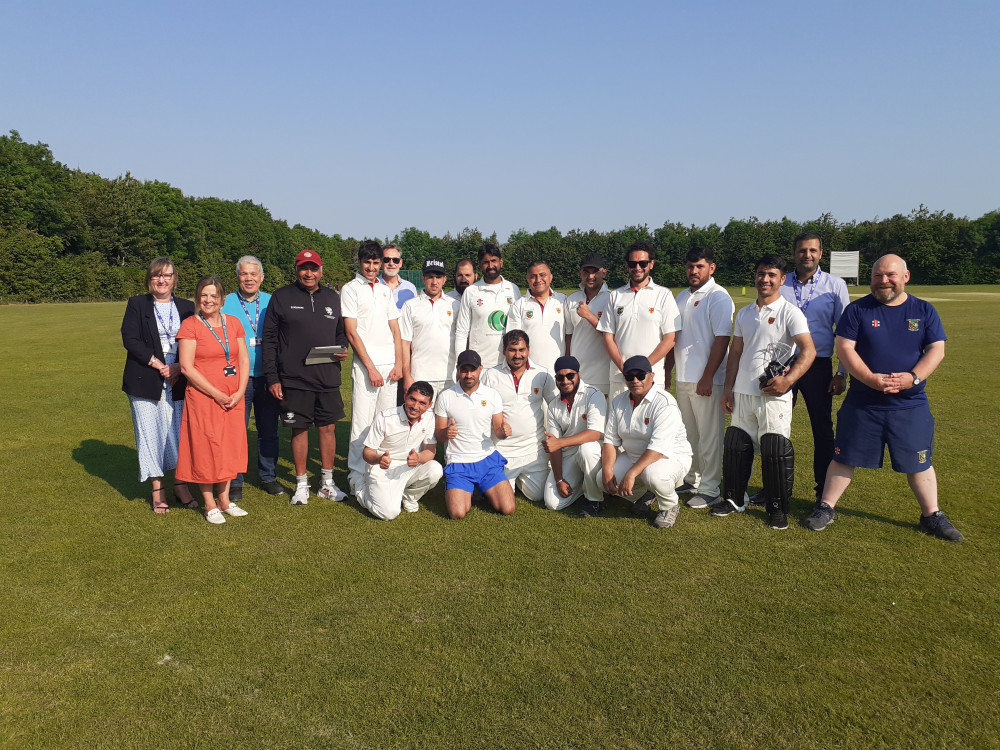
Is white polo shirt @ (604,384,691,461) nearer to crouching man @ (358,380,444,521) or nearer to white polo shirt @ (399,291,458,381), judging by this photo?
crouching man @ (358,380,444,521)

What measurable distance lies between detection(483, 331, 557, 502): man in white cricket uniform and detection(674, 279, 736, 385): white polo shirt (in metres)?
1.22

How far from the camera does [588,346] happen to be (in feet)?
22.2

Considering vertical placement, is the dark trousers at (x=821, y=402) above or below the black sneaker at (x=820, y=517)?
above

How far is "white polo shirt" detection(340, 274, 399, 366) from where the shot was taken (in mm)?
6402

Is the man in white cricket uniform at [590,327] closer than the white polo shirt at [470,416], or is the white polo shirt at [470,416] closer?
the white polo shirt at [470,416]

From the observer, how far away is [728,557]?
484cm

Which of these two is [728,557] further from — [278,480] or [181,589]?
[278,480]

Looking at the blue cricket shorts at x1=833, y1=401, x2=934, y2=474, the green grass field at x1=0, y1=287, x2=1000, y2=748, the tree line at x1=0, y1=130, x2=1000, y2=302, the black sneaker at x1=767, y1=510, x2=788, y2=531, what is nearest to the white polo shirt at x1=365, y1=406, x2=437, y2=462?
the green grass field at x1=0, y1=287, x2=1000, y2=748

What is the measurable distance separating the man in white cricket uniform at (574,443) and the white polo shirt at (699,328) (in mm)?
865

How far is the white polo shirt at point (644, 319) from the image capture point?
615 centimetres

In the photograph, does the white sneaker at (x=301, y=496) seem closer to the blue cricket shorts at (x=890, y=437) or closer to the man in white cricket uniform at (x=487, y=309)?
the man in white cricket uniform at (x=487, y=309)

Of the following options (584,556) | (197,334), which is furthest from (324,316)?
(584,556)

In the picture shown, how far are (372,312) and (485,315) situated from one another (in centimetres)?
114

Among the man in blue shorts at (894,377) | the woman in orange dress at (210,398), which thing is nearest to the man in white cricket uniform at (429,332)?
the woman in orange dress at (210,398)
